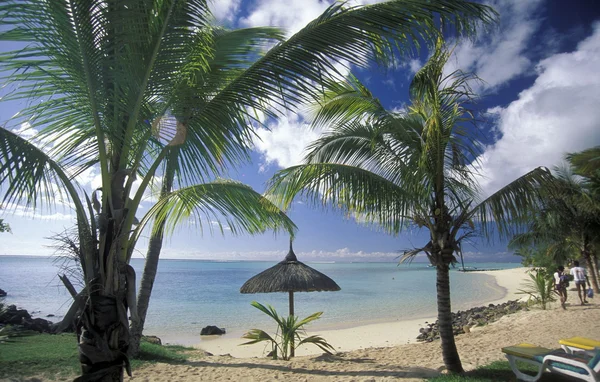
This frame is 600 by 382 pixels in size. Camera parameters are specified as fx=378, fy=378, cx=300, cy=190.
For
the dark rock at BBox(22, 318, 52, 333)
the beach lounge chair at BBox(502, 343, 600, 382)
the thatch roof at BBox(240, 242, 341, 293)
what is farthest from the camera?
the dark rock at BBox(22, 318, 52, 333)

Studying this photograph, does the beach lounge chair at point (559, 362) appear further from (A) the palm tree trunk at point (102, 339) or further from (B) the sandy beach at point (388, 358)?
(A) the palm tree trunk at point (102, 339)

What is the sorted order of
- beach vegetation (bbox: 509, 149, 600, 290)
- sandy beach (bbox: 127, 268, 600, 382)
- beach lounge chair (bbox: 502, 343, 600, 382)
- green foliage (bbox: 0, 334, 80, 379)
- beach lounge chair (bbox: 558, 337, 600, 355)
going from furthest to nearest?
beach vegetation (bbox: 509, 149, 600, 290), sandy beach (bbox: 127, 268, 600, 382), green foliage (bbox: 0, 334, 80, 379), beach lounge chair (bbox: 558, 337, 600, 355), beach lounge chair (bbox: 502, 343, 600, 382)

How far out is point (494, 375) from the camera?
5324 millimetres

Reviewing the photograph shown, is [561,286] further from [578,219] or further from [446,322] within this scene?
[446,322]

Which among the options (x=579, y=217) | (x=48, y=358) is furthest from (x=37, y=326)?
(x=579, y=217)

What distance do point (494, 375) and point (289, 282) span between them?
3.91 metres

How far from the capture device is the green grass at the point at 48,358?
18.4ft

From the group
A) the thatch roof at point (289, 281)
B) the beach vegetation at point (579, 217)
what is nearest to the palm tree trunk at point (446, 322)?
the thatch roof at point (289, 281)

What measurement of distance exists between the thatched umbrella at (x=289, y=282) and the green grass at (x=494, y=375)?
3071 mm

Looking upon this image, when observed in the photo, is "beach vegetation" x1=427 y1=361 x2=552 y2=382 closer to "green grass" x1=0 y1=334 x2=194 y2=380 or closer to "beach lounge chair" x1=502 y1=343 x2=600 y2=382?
"beach lounge chair" x1=502 y1=343 x2=600 y2=382

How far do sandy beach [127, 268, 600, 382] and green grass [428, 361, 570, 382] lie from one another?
0.36 metres

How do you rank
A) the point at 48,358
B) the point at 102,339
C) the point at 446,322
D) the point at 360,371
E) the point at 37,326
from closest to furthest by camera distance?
the point at 102,339 < the point at 446,322 < the point at 360,371 < the point at 48,358 < the point at 37,326

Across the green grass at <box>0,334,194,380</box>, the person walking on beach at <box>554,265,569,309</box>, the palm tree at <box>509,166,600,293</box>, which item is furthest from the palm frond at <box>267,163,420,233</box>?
the palm tree at <box>509,166,600,293</box>

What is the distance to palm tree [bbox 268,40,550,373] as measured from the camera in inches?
209
